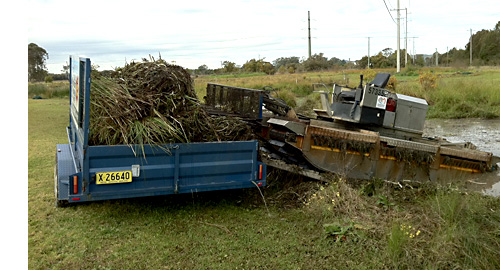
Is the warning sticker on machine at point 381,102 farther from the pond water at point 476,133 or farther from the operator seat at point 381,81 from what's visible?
the pond water at point 476,133

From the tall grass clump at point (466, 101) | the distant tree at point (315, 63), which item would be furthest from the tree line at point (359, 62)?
the tall grass clump at point (466, 101)

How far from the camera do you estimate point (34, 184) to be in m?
8.16

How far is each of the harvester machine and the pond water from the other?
308 mm

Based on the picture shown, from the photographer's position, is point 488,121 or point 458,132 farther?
point 488,121

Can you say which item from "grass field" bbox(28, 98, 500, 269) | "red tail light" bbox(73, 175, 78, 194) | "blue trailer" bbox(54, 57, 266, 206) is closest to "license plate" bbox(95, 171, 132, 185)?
"blue trailer" bbox(54, 57, 266, 206)

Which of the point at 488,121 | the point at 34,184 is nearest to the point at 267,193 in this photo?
the point at 34,184

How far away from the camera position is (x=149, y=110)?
20.2 feet

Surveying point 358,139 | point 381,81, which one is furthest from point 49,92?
point 358,139

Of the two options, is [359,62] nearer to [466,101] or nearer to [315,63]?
[315,63]

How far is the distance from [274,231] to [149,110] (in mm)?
2315

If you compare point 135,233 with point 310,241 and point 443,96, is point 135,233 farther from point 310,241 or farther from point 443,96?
point 443,96

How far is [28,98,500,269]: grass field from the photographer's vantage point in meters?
5.02

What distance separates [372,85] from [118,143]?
4.79 metres

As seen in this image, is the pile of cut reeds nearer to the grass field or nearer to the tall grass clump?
the grass field
